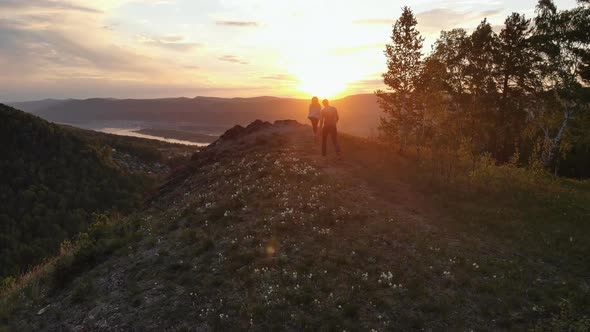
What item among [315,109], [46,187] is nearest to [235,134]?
[315,109]

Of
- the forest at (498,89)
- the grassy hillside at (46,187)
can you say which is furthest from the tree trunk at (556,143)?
the grassy hillside at (46,187)

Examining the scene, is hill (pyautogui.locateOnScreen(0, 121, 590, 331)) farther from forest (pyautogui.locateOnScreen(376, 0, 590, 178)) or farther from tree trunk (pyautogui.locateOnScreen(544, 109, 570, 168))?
tree trunk (pyautogui.locateOnScreen(544, 109, 570, 168))

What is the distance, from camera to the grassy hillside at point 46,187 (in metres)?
29.7

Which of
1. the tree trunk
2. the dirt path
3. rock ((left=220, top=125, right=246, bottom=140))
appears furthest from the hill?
the tree trunk

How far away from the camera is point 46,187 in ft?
118

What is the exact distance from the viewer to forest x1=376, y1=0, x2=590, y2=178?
27.3 metres

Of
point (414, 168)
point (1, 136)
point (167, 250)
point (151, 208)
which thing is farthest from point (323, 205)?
point (1, 136)

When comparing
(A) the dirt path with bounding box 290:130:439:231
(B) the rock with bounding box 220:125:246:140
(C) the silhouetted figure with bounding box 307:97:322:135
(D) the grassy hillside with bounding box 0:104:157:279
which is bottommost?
(D) the grassy hillside with bounding box 0:104:157:279

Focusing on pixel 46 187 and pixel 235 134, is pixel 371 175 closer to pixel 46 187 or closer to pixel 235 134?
pixel 235 134

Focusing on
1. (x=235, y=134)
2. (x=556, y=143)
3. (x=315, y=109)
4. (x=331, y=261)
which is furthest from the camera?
(x=556, y=143)

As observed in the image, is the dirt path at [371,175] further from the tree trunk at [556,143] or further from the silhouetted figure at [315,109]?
the tree trunk at [556,143]

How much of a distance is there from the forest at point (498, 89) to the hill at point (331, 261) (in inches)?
352

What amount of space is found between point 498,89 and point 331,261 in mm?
37934

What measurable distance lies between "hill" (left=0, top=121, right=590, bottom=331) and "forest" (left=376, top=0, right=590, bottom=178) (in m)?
8.93
